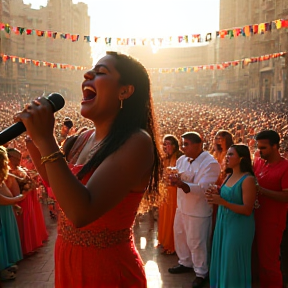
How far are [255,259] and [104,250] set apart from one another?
3.30m

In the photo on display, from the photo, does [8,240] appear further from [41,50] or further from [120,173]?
[41,50]

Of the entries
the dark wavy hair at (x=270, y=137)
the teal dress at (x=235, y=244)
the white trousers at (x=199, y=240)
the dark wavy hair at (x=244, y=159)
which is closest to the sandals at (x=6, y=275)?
the white trousers at (x=199, y=240)

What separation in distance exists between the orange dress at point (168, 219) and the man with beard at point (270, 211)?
1.86 metres

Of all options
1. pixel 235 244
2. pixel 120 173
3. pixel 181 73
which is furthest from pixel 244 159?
pixel 181 73

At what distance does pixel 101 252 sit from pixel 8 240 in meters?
4.02

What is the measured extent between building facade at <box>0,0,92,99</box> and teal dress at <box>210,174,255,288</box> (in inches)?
1889

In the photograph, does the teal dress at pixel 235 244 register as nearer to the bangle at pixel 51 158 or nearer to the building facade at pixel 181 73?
the bangle at pixel 51 158

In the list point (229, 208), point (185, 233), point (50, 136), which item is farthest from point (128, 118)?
point (185, 233)

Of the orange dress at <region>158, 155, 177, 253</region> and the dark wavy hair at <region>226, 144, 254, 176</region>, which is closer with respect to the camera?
the dark wavy hair at <region>226, 144, 254, 176</region>

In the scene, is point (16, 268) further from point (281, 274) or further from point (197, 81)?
point (197, 81)

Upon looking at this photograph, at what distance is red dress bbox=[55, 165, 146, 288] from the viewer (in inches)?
62.9

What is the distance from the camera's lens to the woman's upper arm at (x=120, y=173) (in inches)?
54.1

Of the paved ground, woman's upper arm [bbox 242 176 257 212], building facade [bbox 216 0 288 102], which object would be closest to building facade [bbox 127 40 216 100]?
building facade [bbox 216 0 288 102]

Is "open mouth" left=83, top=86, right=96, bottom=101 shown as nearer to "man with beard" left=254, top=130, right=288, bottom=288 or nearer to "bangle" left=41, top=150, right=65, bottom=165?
"bangle" left=41, top=150, right=65, bottom=165
